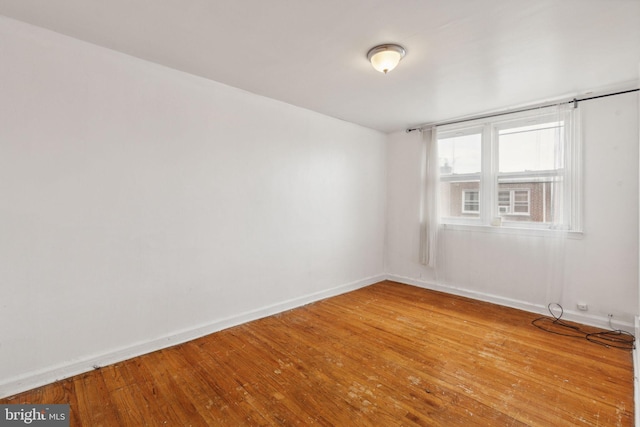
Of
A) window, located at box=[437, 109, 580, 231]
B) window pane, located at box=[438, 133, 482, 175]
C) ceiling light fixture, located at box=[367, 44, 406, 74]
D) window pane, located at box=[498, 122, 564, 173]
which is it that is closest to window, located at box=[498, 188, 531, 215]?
window, located at box=[437, 109, 580, 231]

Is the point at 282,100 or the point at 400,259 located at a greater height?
the point at 282,100

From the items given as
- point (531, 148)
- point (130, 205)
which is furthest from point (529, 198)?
point (130, 205)

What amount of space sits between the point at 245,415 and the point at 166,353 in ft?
3.68

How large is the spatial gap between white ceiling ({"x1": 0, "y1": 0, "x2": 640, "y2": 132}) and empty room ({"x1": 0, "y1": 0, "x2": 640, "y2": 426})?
20 millimetres

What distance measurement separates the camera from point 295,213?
12.3ft

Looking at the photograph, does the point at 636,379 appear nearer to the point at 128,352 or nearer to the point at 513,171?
the point at 513,171

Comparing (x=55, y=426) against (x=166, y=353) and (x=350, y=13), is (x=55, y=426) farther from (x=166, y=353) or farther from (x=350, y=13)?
(x=350, y=13)

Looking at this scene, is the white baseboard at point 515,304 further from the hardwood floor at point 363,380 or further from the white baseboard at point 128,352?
the white baseboard at point 128,352

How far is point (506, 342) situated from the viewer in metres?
2.83

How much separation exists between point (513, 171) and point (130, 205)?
163 inches

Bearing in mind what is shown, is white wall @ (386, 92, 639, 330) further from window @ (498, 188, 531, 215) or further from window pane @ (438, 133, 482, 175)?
window pane @ (438, 133, 482, 175)

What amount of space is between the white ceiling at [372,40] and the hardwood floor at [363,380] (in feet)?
8.02

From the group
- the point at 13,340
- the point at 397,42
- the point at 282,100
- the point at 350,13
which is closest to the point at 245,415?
the point at 13,340

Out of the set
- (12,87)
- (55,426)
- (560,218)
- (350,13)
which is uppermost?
(350,13)
